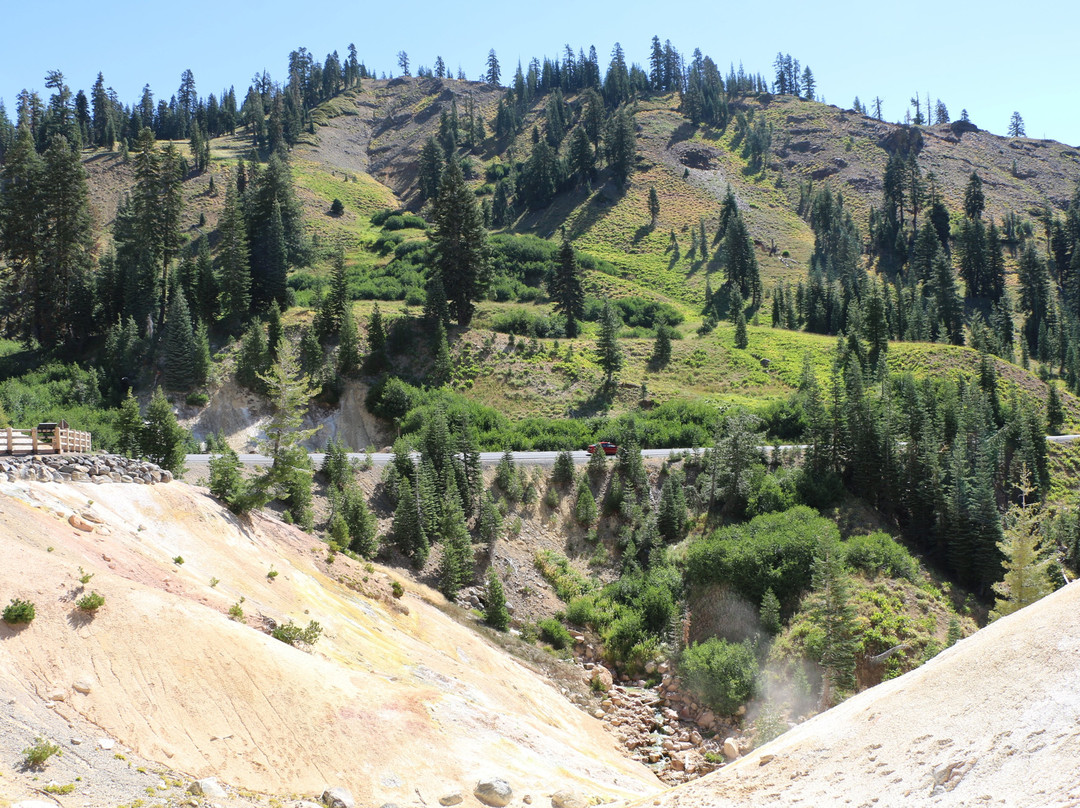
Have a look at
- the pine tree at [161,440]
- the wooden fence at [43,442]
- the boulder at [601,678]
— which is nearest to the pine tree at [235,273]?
the pine tree at [161,440]

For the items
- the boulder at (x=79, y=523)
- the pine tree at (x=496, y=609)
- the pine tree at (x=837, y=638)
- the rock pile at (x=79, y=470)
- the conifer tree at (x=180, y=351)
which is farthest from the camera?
the conifer tree at (x=180, y=351)

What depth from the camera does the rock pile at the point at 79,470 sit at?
22005 mm

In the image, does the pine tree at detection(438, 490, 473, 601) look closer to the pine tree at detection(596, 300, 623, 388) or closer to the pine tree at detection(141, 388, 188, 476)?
the pine tree at detection(141, 388, 188, 476)

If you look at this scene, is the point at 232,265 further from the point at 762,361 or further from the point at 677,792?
the point at 677,792

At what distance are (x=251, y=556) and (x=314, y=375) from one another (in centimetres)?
3419

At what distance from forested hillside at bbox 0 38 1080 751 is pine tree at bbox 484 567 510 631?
34 centimetres

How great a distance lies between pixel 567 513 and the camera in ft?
158

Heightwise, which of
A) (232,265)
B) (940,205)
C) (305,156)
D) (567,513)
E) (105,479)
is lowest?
(567,513)

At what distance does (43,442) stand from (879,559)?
38687mm

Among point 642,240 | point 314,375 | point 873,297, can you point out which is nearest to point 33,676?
point 314,375

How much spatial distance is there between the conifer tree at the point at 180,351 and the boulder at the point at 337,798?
47134 mm

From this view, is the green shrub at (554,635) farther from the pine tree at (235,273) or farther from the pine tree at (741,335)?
the pine tree at (741,335)

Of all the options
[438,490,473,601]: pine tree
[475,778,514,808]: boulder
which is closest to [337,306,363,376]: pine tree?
[438,490,473,601]: pine tree

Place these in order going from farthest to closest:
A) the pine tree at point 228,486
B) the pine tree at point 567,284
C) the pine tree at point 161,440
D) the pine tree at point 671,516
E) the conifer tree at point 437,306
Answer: the pine tree at point 567,284 → the conifer tree at point 437,306 → the pine tree at point 671,516 → the pine tree at point 161,440 → the pine tree at point 228,486
